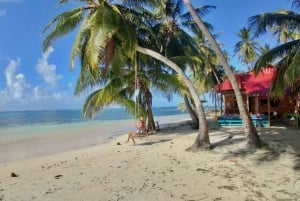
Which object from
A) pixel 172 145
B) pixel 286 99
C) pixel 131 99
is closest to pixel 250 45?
pixel 286 99

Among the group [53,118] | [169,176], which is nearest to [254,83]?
[169,176]

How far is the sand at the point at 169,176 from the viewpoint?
254 inches

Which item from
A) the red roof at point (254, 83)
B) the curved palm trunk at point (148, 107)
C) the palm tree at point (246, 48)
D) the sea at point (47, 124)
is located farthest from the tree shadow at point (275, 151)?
the palm tree at point (246, 48)

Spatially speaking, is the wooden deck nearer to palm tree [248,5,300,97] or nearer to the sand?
palm tree [248,5,300,97]

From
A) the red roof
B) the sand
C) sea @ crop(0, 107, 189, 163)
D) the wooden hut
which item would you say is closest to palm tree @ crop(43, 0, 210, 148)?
the sand

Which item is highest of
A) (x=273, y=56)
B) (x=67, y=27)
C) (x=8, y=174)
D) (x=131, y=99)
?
(x=67, y=27)

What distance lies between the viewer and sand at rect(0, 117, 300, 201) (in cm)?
646

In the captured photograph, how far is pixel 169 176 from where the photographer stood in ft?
25.3

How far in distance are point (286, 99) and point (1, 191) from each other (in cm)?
1864

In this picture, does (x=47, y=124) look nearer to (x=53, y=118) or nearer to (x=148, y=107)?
(x=53, y=118)

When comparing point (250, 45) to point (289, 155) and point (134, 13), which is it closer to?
point (134, 13)

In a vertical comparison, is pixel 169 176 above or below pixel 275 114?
below

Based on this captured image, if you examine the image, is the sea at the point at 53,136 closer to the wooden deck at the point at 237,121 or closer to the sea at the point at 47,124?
the sea at the point at 47,124

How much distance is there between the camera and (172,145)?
40.0 ft
